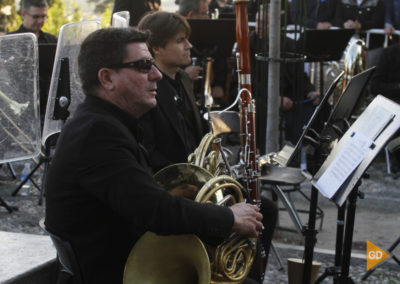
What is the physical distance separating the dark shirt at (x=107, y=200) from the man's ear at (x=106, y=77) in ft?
0.21

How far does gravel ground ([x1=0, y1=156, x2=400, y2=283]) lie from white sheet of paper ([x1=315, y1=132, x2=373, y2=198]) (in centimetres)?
139

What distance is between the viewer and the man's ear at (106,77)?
87.4 inches

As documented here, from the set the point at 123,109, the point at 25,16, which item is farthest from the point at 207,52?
the point at 123,109

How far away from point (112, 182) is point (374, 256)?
255 cm

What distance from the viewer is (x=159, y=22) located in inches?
141

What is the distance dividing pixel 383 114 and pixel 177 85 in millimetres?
1379

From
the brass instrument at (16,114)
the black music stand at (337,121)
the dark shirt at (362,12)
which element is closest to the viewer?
the black music stand at (337,121)

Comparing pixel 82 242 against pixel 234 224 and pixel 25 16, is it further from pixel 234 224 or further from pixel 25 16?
pixel 25 16

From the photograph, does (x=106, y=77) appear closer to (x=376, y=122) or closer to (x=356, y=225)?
(x=376, y=122)

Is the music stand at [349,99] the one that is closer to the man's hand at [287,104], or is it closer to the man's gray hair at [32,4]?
the man's hand at [287,104]

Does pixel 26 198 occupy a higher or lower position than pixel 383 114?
lower

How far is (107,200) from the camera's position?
2041mm

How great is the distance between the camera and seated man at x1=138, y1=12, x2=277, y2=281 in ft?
11.0

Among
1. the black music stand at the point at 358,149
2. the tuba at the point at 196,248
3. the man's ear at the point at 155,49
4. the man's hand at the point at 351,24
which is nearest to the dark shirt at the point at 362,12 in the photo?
the man's hand at the point at 351,24
